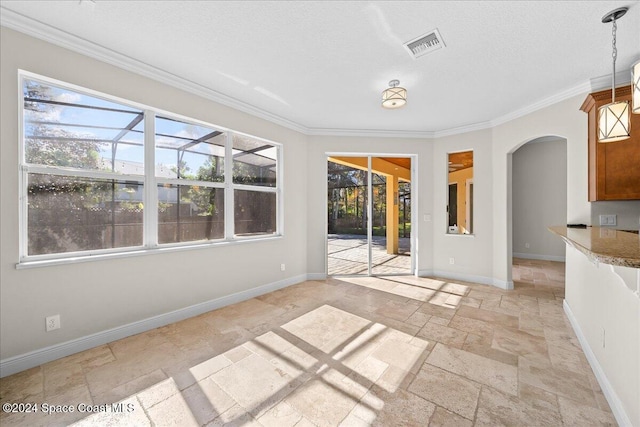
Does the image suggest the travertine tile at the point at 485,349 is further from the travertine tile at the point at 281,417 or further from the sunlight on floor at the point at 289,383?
the travertine tile at the point at 281,417

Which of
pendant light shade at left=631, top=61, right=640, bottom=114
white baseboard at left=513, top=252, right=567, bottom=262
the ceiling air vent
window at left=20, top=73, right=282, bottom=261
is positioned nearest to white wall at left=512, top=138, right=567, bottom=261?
white baseboard at left=513, top=252, right=567, bottom=262

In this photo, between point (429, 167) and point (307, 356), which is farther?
point (429, 167)

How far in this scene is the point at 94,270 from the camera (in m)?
2.46

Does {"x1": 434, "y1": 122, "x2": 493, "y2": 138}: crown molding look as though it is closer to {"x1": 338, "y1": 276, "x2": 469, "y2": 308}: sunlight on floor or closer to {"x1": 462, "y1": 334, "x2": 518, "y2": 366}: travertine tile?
{"x1": 338, "y1": 276, "x2": 469, "y2": 308}: sunlight on floor

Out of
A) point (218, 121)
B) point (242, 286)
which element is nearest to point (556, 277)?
point (242, 286)

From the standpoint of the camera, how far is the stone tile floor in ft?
5.47

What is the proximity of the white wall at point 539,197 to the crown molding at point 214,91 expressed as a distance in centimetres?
327

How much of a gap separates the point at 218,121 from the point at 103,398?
3014 mm

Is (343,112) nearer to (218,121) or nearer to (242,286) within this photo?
(218,121)

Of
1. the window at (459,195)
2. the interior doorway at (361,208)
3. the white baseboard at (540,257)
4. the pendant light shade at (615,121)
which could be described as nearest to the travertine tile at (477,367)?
the pendant light shade at (615,121)

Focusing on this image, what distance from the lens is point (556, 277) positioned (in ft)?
16.1

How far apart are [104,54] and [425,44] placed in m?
2.99

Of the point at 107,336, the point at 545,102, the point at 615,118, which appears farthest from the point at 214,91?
the point at 545,102

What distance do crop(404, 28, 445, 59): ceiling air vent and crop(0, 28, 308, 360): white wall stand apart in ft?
7.87
